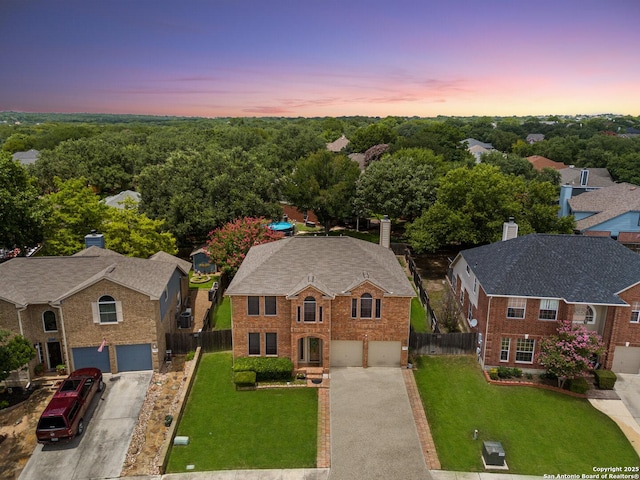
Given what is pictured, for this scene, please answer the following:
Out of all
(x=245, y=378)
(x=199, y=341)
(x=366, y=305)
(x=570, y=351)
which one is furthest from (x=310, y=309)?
(x=570, y=351)

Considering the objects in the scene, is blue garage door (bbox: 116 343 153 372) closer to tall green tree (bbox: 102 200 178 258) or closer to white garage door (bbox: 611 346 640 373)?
tall green tree (bbox: 102 200 178 258)

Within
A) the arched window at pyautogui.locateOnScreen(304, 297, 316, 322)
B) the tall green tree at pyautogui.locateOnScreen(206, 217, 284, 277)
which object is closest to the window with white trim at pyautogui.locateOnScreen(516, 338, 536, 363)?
the arched window at pyautogui.locateOnScreen(304, 297, 316, 322)

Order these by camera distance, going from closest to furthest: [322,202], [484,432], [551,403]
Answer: [484,432], [551,403], [322,202]

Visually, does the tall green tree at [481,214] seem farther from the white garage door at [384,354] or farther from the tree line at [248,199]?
the white garage door at [384,354]

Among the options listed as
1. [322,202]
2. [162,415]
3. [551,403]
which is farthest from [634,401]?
[322,202]

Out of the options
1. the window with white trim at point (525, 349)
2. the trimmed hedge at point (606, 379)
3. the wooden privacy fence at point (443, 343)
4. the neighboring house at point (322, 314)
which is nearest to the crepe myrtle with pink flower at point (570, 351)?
the trimmed hedge at point (606, 379)

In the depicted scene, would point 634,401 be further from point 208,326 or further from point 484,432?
point 208,326
